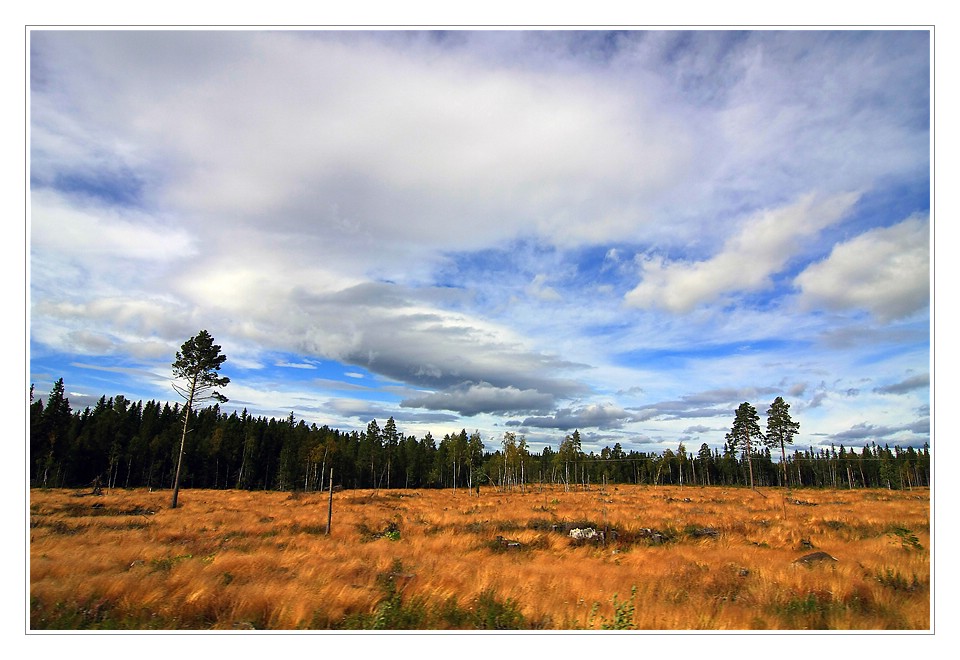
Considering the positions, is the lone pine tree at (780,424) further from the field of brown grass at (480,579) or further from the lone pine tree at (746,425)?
the field of brown grass at (480,579)

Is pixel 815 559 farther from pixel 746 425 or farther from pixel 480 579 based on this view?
pixel 746 425

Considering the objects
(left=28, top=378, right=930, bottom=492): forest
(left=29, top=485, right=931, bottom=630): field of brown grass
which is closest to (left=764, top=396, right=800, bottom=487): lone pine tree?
(left=28, top=378, right=930, bottom=492): forest

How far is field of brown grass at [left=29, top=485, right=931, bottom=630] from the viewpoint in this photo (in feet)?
22.2

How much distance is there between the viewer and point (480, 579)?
8.66 m

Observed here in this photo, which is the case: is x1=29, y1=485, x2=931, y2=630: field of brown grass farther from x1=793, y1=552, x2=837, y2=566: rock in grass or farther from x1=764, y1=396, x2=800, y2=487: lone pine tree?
x1=764, y1=396, x2=800, y2=487: lone pine tree

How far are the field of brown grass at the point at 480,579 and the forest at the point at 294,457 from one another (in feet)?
120

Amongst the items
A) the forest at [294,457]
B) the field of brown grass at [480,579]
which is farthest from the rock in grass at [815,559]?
the forest at [294,457]

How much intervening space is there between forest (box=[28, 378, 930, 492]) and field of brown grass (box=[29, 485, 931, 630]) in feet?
120

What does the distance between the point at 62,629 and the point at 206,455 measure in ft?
238

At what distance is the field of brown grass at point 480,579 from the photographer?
6758 millimetres
